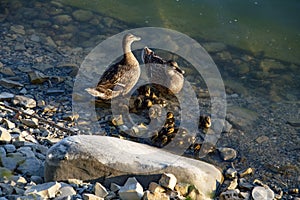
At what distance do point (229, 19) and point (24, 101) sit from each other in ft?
17.2

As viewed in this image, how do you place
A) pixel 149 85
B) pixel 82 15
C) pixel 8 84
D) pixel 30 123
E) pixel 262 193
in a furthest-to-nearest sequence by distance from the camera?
pixel 82 15, pixel 149 85, pixel 8 84, pixel 30 123, pixel 262 193

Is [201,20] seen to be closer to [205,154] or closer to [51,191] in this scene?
[205,154]

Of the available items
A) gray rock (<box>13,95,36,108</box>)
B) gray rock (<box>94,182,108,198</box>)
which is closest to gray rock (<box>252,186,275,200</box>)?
gray rock (<box>94,182,108,198</box>)

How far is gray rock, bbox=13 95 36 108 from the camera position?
5.98m

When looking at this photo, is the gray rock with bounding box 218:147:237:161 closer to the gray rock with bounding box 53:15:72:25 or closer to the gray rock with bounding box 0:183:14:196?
the gray rock with bounding box 0:183:14:196

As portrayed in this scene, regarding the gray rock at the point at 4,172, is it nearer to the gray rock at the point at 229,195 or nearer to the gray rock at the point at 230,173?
the gray rock at the point at 229,195

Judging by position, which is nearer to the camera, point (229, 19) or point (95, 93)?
point (95, 93)

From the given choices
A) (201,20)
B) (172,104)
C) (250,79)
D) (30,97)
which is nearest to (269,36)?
(201,20)

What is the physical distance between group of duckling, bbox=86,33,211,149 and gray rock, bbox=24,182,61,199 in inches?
80.7

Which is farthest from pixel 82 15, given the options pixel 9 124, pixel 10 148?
pixel 10 148

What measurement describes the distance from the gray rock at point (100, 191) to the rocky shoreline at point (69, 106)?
0.07 metres

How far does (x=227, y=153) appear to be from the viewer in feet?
18.6

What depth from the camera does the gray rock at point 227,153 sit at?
5.60 meters

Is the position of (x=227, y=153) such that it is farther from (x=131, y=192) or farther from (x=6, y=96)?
(x=6, y=96)
